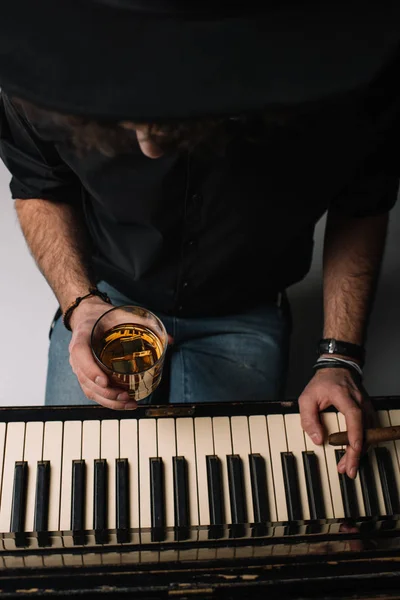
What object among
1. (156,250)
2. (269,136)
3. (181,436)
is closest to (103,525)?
(181,436)

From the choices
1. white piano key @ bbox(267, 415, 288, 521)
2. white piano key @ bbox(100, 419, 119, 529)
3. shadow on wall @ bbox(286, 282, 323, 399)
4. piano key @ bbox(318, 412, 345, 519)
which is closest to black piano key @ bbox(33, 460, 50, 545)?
white piano key @ bbox(100, 419, 119, 529)

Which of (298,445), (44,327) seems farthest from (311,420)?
(44,327)

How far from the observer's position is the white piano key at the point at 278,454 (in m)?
1.09

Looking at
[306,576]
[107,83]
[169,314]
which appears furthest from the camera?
[169,314]

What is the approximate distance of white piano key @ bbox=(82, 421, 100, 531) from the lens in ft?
3.42

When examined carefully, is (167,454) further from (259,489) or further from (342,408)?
(342,408)

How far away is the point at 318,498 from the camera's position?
1.10m

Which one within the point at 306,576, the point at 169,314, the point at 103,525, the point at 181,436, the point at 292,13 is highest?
the point at 169,314

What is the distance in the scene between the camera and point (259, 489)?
3.56 feet

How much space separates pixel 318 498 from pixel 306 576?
44cm

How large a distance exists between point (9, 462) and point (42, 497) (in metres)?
0.09

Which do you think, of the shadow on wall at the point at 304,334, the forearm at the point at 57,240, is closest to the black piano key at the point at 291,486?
the forearm at the point at 57,240

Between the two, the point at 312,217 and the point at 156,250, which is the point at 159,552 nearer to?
the point at 156,250

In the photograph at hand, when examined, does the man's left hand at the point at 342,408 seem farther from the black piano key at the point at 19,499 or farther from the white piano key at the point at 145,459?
the black piano key at the point at 19,499
